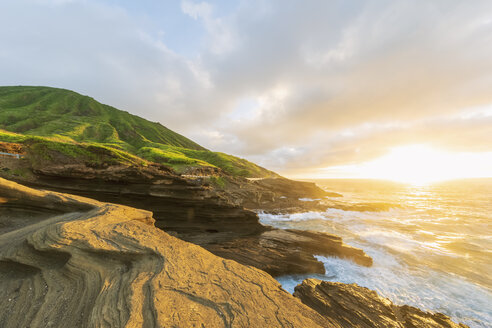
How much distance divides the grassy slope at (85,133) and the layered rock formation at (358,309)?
71.8ft

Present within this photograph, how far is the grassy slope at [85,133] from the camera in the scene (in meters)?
49.0

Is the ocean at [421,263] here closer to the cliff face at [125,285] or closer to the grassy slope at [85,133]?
the cliff face at [125,285]

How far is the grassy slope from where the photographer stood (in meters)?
49.0

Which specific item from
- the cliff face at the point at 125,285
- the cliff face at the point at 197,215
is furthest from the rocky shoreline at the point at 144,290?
the cliff face at the point at 197,215

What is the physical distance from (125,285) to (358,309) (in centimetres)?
787

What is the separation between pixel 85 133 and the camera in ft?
265

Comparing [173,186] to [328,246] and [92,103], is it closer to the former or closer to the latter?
[328,246]

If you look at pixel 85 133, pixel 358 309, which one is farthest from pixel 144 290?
pixel 85 133

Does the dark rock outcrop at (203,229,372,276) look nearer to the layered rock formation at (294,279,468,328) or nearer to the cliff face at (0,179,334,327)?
the layered rock formation at (294,279,468,328)

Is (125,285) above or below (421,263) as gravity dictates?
above

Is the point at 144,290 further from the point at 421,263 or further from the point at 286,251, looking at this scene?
the point at 421,263

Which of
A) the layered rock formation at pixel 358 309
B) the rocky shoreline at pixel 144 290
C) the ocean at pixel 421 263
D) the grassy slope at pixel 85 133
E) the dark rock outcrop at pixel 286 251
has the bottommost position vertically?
the ocean at pixel 421 263

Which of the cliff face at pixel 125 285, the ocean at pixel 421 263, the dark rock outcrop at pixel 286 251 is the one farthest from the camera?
the dark rock outcrop at pixel 286 251

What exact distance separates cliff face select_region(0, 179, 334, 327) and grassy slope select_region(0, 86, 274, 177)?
1562 centimetres
